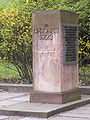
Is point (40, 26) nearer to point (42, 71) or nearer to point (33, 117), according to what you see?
point (42, 71)

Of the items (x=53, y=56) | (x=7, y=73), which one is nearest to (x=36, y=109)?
(x=53, y=56)

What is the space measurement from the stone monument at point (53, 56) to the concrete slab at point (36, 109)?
257 mm

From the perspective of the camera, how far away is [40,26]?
8.66m

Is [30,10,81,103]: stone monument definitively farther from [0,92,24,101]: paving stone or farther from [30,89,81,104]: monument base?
[0,92,24,101]: paving stone

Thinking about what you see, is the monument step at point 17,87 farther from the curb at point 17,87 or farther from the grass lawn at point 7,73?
the grass lawn at point 7,73

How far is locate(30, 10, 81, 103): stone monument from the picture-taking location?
27.7 ft

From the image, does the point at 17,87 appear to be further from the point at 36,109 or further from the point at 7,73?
the point at 36,109

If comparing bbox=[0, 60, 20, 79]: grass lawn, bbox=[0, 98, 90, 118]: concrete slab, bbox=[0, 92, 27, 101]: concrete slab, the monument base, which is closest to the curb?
bbox=[0, 92, 27, 101]: concrete slab

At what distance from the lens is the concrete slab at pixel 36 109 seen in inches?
294

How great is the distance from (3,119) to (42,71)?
5.76ft

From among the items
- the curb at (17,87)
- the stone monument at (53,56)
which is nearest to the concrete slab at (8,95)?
the curb at (17,87)

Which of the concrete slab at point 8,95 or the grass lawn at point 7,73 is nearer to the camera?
the concrete slab at point 8,95

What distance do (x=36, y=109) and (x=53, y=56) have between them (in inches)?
54.3

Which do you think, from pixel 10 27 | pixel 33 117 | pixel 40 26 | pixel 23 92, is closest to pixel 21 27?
pixel 10 27
